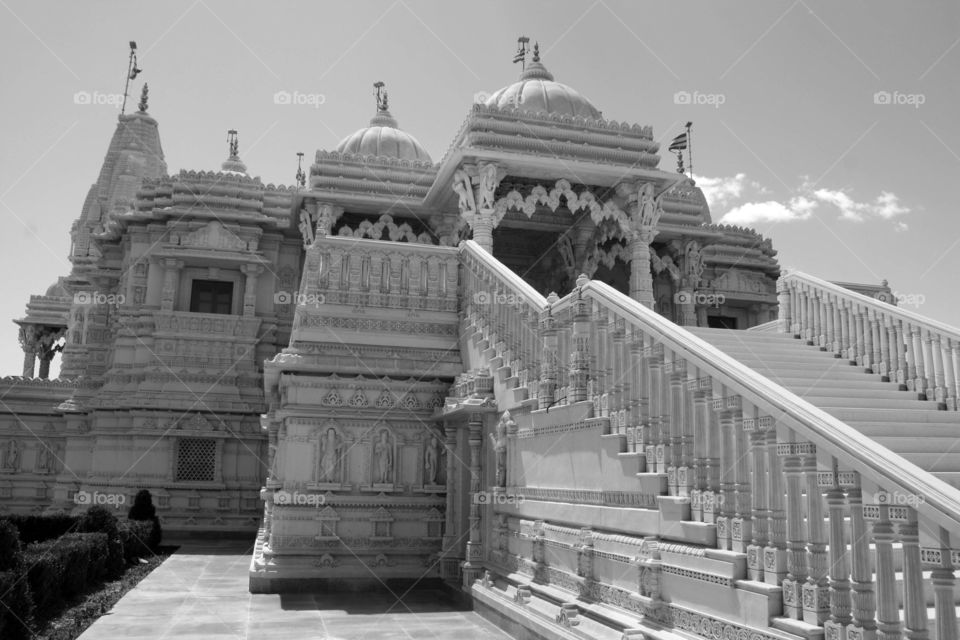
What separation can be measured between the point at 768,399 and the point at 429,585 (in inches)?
312

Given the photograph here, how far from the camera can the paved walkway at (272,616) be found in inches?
348

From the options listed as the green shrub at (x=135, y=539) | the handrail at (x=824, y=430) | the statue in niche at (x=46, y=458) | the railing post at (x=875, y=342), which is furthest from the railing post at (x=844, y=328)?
the statue in niche at (x=46, y=458)

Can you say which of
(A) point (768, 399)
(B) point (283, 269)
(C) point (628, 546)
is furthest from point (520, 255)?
(A) point (768, 399)

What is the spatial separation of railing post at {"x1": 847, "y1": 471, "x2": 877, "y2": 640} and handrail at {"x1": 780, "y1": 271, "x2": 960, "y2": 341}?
548cm

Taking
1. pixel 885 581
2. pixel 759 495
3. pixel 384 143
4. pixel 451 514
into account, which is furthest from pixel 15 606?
pixel 384 143

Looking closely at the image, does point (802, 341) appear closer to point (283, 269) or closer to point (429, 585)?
point (429, 585)

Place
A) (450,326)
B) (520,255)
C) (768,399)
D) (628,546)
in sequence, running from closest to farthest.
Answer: (768,399), (628,546), (450,326), (520,255)

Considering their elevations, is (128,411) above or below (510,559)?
above

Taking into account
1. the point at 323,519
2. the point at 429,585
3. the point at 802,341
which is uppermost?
the point at 802,341

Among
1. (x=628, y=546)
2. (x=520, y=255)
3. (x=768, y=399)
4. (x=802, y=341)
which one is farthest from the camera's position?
(x=520, y=255)

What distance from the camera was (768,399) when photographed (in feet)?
17.4

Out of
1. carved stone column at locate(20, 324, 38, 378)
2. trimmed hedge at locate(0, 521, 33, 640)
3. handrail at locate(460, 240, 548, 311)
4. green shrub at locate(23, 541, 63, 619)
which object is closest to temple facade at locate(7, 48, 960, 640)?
handrail at locate(460, 240, 548, 311)

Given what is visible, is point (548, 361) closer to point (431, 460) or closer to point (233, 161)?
point (431, 460)

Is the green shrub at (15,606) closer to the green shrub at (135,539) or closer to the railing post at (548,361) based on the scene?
the railing post at (548,361)
